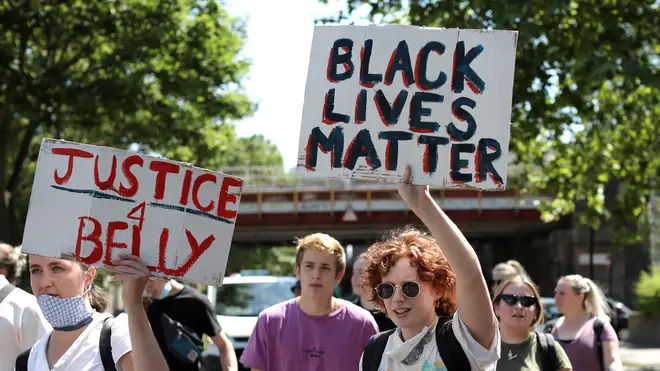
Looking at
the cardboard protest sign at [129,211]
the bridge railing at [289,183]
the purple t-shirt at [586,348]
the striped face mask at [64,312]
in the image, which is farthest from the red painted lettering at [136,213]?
the bridge railing at [289,183]

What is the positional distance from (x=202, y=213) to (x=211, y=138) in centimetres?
2046

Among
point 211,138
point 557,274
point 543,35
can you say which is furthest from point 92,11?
point 557,274

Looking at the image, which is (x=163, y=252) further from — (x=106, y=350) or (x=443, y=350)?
(x=443, y=350)

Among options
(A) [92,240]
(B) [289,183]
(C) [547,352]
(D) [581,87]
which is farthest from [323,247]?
(B) [289,183]

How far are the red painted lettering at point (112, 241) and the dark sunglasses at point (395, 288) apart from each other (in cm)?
97

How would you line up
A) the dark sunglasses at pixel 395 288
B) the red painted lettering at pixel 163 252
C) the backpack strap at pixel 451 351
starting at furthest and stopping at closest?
the red painted lettering at pixel 163 252
the dark sunglasses at pixel 395 288
the backpack strap at pixel 451 351

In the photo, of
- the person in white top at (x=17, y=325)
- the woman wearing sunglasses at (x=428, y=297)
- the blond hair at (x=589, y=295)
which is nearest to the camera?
the woman wearing sunglasses at (x=428, y=297)

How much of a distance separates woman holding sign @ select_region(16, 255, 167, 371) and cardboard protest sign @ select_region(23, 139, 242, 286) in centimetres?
11

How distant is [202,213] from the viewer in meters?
3.77

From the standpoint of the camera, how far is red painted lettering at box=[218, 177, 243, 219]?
3803 mm

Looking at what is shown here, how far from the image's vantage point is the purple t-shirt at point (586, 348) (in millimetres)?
6594

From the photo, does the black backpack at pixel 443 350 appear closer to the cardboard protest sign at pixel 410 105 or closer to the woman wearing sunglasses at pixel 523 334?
the cardboard protest sign at pixel 410 105

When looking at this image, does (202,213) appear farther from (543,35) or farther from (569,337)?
(543,35)

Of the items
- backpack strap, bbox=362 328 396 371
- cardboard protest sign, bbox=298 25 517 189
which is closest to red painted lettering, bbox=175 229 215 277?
cardboard protest sign, bbox=298 25 517 189
